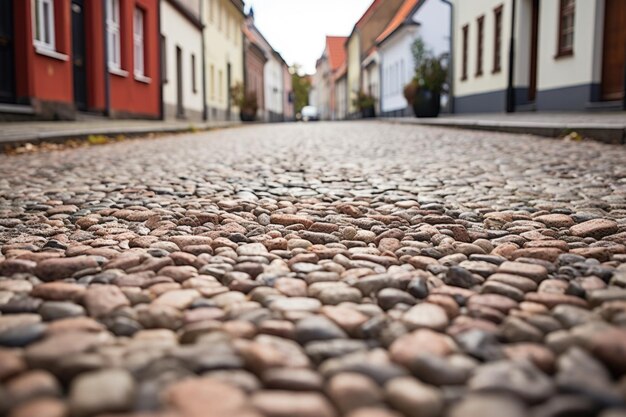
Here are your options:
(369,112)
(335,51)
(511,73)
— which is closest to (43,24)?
(511,73)

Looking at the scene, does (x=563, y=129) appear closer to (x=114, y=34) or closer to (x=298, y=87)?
(x=114, y=34)

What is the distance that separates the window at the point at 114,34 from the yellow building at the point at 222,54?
363 inches

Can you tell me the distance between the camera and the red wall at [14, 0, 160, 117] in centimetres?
926

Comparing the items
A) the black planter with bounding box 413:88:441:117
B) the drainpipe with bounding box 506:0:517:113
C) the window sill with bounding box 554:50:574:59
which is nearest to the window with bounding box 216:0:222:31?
the black planter with bounding box 413:88:441:117

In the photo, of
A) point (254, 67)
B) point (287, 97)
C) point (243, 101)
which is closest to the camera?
point (243, 101)

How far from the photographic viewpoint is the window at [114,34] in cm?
1325

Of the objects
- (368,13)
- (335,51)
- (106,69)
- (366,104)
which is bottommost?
(106,69)

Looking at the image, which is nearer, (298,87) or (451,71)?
(451,71)

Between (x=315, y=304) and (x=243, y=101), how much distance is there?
86.3ft

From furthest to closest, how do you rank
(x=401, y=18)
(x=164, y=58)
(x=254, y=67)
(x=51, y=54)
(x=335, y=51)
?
1. (x=335, y=51)
2. (x=254, y=67)
3. (x=401, y=18)
4. (x=164, y=58)
5. (x=51, y=54)

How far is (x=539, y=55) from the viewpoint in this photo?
1454cm

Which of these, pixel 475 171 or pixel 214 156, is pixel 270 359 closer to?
pixel 475 171

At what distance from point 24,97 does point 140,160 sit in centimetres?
474

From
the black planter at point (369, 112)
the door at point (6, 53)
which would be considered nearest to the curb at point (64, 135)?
the door at point (6, 53)
